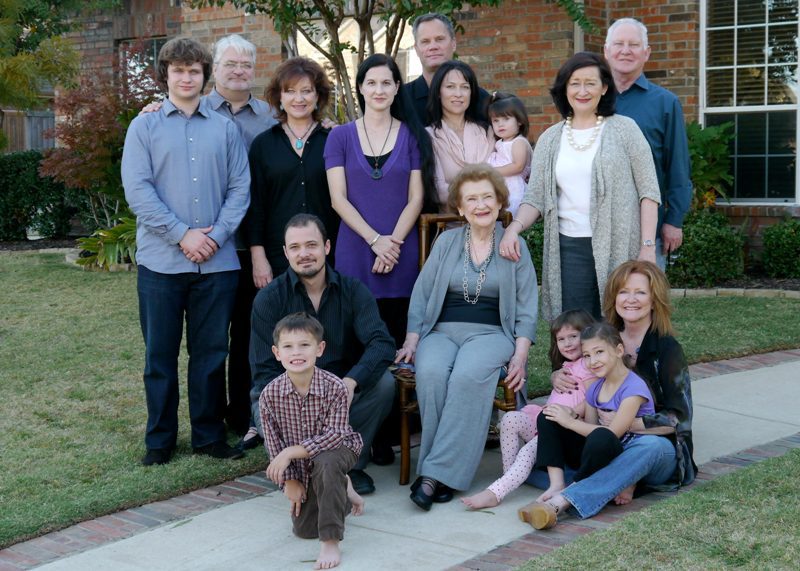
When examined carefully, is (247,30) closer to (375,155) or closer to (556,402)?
(375,155)

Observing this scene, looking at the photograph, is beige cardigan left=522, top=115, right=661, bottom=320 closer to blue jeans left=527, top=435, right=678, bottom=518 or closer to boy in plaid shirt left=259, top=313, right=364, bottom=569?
blue jeans left=527, top=435, right=678, bottom=518

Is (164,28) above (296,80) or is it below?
above

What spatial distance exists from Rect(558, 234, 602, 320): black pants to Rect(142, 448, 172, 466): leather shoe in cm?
204

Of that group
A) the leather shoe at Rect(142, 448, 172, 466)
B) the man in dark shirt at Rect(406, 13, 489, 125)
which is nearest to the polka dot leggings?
the leather shoe at Rect(142, 448, 172, 466)

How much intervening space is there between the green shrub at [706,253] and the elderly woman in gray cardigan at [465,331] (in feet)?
17.2

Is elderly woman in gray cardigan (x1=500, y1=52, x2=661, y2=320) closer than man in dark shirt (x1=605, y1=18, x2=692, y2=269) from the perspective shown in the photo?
Yes

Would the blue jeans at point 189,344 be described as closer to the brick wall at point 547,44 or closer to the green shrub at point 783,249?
the brick wall at point 547,44

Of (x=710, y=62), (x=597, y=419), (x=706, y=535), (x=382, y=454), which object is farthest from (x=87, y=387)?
(x=710, y=62)

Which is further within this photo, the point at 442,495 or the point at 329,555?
the point at 442,495

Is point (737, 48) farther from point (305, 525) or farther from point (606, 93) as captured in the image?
point (305, 525)

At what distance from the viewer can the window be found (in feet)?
34.3

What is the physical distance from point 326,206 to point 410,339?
2.76 ft

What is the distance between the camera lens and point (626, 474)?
14.5 ft

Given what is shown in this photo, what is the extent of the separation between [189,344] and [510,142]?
191 cm
